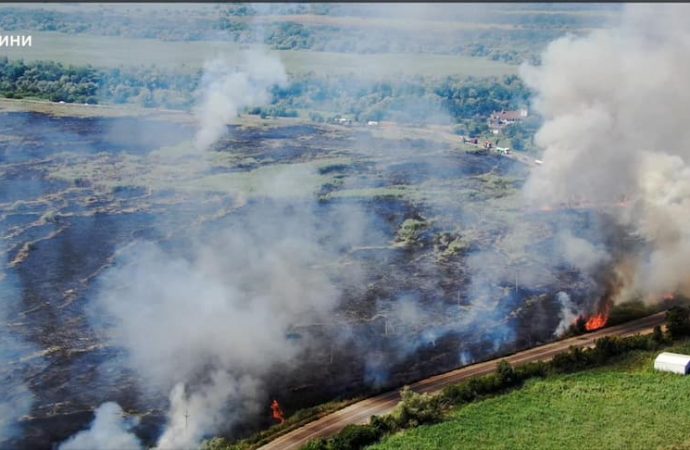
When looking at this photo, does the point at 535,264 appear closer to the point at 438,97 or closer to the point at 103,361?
the point at 103,361

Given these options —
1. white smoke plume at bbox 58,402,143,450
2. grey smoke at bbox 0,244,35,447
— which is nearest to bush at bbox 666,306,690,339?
white smoke plume at bbox 58,402,143,450

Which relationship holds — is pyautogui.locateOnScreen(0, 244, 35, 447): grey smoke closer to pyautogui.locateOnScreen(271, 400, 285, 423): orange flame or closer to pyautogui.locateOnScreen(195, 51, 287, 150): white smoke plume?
pyautogui.locateOnScreen(271, 400, 285, 423): orange flame

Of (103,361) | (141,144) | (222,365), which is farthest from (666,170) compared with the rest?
(141,144)

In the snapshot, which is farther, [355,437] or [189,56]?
[189,56]

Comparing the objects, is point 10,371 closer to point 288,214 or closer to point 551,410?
point 551,410

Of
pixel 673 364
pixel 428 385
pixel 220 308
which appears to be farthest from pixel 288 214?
pixel 673 364
